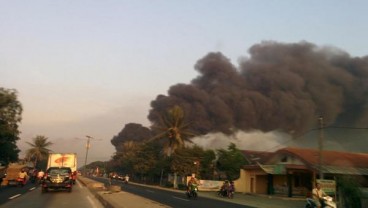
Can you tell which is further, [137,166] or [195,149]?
[137,166]

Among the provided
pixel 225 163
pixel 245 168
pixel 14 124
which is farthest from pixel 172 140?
pixel 14 124

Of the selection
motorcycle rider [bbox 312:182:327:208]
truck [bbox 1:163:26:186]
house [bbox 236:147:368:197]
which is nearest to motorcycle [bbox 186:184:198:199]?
house [bbox 236:147:368:197]

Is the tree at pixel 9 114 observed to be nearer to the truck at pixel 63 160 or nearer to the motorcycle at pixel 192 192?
the truck at pixel 63 160

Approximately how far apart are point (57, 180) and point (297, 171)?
2356 centimetres

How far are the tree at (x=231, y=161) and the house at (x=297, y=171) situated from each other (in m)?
13.3

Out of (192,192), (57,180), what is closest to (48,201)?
(57,180)

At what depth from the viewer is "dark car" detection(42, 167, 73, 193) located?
27.4 metres

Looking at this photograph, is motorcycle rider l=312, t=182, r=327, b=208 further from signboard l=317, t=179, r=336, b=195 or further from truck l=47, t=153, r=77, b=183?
truck l=47, t=153, r=77, b=183

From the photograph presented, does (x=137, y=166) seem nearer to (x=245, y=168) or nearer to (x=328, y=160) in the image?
(x=245, y=168)

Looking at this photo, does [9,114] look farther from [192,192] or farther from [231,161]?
[231,161]

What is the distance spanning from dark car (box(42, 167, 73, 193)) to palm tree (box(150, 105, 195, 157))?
46.6 m

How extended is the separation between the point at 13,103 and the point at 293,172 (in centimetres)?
3079

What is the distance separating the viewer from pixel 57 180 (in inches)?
1078

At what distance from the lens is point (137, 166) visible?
85062 mm
